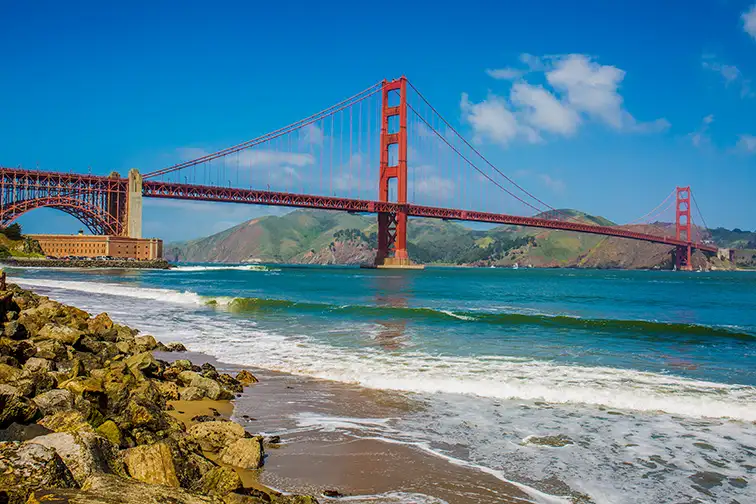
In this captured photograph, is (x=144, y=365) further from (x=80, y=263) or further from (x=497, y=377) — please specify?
(x=80, y=263)

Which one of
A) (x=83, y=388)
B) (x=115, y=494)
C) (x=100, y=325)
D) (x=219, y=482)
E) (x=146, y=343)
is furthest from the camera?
(x=100, y=325)

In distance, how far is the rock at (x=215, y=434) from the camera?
4840 millimetres

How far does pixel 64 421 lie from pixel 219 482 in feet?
3.54

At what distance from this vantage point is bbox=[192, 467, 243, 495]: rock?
3.61 meters

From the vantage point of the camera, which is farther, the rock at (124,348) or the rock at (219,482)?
the rock at (124,348)

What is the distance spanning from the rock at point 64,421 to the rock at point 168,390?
8.93ft

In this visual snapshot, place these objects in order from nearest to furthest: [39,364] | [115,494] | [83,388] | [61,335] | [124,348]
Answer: [115,494], [83,388], [39,364], [61,335], [124,348]

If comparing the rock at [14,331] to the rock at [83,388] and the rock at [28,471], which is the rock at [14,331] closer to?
the rock at [83,388]

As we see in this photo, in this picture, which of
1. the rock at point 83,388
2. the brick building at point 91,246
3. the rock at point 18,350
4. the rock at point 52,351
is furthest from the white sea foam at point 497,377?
the brick building at point 91,246

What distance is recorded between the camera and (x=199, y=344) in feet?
39.5

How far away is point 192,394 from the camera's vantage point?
22.4ft

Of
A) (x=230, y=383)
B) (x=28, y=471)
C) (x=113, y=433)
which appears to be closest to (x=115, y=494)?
(x=28, y=471)

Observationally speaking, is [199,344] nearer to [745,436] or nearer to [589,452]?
[589,452]

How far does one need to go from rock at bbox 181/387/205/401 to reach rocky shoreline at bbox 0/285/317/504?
13mm
